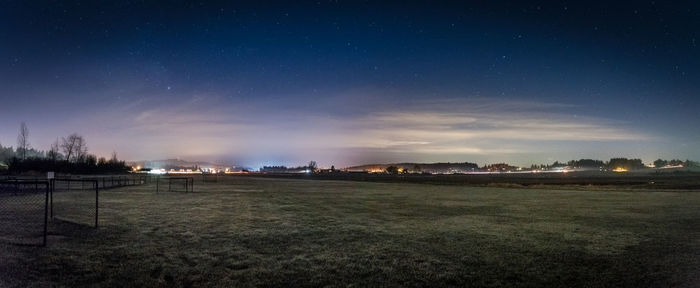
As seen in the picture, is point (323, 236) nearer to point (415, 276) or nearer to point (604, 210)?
point (415, 276)

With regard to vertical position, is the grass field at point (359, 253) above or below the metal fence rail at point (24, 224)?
below

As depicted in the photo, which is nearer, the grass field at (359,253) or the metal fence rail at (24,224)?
the grass field at (359,253)

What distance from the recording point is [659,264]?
9008 millimetres

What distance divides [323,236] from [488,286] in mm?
5785

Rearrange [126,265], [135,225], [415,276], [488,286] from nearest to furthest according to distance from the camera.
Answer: [488,286] → [415,276] → [126,265] → [135,225]

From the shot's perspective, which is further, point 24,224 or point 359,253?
point 24,224

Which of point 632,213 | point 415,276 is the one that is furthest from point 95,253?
point 632,213

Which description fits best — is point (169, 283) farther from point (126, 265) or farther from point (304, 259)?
point (304, 259)

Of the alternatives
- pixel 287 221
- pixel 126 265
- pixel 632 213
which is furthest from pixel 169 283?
pixel 632 213

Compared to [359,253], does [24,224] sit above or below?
above

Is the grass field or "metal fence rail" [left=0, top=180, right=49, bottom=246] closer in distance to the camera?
the grass field

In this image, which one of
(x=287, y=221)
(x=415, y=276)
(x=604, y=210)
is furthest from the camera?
(x=604, y=210)

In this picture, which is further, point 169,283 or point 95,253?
point 95,253

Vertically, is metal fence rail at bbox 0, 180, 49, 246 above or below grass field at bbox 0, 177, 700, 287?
above
